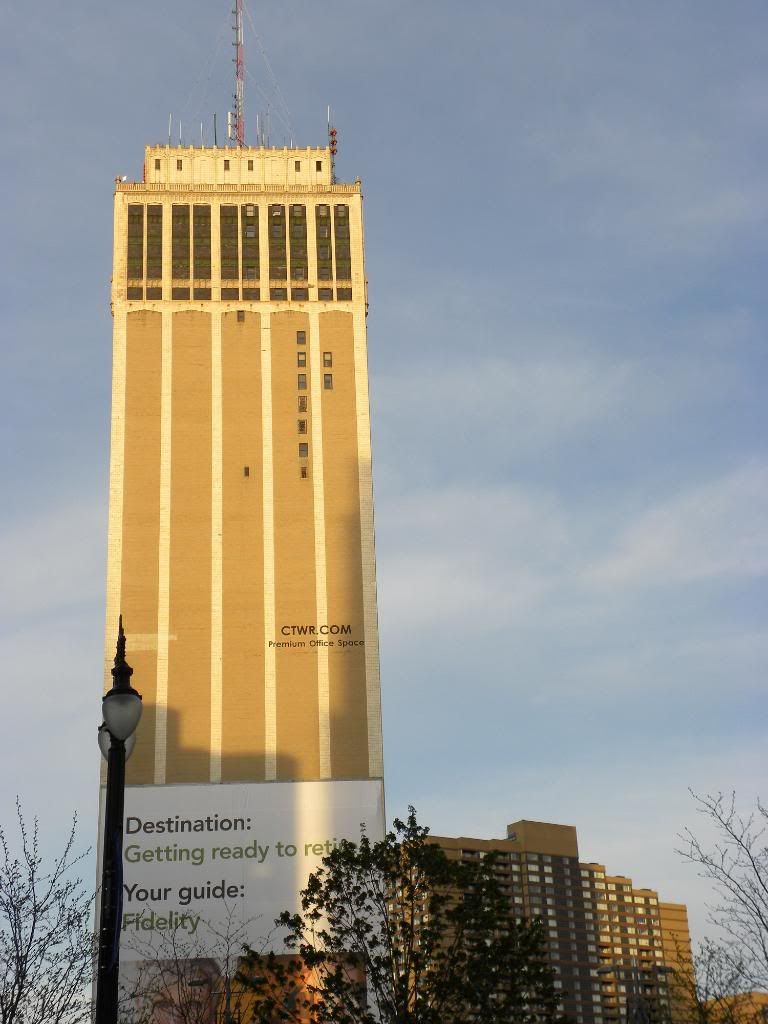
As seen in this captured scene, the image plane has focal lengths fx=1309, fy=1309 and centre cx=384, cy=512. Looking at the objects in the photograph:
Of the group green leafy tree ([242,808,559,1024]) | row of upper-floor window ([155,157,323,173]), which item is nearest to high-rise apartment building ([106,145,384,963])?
row of upper-floor window ([155,157,323,173])

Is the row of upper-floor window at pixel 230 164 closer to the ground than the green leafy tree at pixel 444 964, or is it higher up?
higher up

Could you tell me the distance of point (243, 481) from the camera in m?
109

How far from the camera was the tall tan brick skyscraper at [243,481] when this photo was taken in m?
102

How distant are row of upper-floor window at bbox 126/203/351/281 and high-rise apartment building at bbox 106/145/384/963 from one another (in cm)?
18

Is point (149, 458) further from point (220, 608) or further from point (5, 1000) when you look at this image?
point (5, 1000)

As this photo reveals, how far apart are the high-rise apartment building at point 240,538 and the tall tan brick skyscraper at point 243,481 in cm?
17

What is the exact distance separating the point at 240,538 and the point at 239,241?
29294 millimetres

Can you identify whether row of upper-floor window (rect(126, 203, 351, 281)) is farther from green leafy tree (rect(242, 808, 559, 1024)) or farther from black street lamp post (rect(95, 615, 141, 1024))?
black street lamp post (rect(95, 615, 141, 1024))

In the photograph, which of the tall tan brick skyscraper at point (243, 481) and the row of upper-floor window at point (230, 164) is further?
the row of upper-floor window at point (230, 164)

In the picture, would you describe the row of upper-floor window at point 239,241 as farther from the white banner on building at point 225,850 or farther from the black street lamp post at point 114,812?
the black street lamp post at point 114,812

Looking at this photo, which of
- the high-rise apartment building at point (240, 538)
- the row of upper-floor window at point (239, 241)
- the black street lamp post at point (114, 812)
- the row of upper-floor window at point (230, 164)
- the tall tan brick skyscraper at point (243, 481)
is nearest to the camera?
the black street lamp post at point (114, 812)

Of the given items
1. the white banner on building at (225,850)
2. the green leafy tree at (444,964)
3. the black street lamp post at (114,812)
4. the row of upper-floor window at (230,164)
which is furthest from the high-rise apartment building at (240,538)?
the black street lamp post at (114,812)

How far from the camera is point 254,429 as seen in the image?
111 meters

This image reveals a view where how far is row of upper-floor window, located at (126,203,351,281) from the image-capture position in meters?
117
